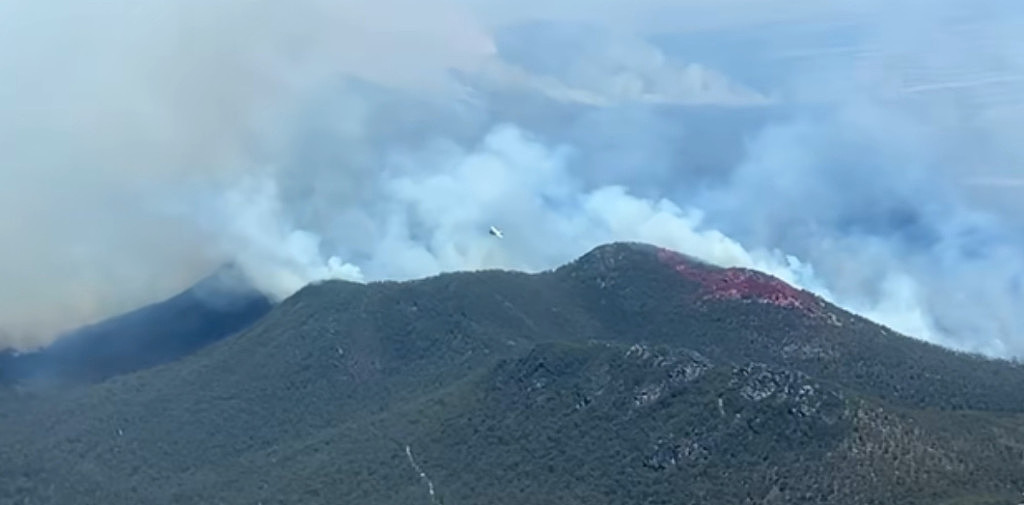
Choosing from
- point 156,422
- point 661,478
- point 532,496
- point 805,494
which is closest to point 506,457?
point 532,496

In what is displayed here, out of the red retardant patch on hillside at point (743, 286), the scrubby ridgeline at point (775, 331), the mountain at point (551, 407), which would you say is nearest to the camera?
the mountain at point (551, 407)

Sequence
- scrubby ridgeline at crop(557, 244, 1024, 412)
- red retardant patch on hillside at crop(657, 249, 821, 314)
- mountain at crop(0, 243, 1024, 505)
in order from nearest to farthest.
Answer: mountain at crop(0, 243, 1024, 505)
scrubby ridgeline at crop(557, 244, 1024, 412)
red retardant patch on hillside at crop(657, 249, 821, 314)

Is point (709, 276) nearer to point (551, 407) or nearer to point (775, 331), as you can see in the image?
point (775, 331)

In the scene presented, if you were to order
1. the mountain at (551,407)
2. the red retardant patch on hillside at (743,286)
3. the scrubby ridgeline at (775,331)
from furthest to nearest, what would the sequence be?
the red retardant patch on hillside at (743,286)
the scrubby ridgeline at (775,331)
the mountain at (551,407)

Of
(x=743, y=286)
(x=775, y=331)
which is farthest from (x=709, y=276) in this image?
(x=775, y=331)

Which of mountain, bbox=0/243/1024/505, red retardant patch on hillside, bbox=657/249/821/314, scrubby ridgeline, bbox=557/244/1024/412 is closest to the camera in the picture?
mountain, bbox=0/243/1024/505
